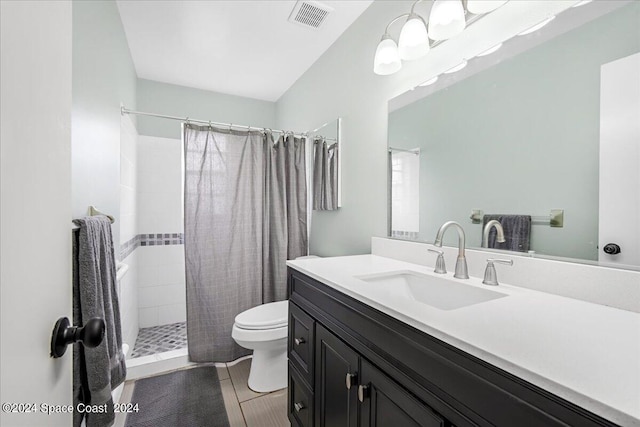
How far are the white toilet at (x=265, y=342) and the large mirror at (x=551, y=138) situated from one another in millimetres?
1090

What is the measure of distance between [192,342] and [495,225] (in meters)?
2.15

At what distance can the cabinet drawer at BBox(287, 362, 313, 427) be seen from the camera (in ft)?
4.15

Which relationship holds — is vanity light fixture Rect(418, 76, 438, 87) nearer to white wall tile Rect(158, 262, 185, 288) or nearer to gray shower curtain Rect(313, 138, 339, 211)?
gray shower curtain Rect(313, 138, 339, 211)

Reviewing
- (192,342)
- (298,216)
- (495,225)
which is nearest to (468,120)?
(495,225)

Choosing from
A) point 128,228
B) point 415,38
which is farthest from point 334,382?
point 128,228

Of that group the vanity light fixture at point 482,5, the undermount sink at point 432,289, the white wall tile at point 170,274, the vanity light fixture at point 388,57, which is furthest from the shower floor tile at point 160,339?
the vanity light fixture at point 482,5

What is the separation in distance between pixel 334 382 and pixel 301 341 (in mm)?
305

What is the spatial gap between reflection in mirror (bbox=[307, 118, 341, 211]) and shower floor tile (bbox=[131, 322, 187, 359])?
172 cm

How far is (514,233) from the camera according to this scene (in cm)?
111

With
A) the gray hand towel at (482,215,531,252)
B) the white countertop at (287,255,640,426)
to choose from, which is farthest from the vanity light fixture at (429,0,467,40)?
the white countertop at (287,255,640,426)

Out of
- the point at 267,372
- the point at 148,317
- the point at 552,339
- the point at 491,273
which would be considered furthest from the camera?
the point at 148,317

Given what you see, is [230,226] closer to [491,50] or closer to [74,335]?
[74,335]

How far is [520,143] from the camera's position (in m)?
1.08

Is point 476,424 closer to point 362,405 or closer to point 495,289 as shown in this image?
point 362,405
